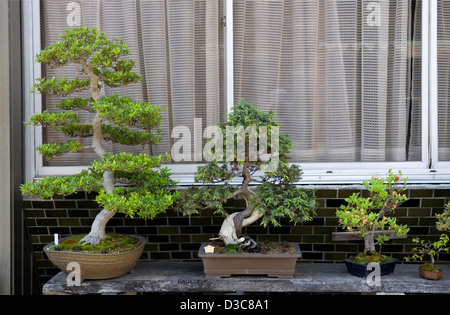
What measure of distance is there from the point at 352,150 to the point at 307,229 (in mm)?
578

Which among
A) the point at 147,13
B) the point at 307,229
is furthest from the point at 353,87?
the point at 147,13

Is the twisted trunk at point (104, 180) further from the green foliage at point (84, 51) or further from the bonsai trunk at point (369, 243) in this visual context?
the bonsai trunk at point (369, 243)

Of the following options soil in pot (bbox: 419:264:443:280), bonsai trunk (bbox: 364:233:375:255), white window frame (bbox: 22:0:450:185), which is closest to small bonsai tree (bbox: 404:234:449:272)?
soil in pot (bbox: 419:264:443:280)

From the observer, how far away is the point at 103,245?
2.99 metres

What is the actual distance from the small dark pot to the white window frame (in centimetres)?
58

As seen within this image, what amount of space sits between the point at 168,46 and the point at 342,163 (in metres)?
1.34

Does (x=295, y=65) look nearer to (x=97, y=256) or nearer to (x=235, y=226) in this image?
(x=235, y=226)

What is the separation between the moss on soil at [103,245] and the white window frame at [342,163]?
0.54 meters

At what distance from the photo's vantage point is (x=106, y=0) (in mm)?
3465

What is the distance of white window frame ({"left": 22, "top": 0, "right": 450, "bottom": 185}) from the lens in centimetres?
337

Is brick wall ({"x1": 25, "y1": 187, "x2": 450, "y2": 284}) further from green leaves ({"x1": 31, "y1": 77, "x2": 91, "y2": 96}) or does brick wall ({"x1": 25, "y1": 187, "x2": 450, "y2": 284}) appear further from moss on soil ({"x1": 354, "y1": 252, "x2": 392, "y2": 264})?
green leaves ({"x1": 31, "y1": 77, "x2": 91, "y2": 96})

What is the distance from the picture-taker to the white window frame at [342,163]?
3365mm

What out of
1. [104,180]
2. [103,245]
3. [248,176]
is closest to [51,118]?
[104,180]

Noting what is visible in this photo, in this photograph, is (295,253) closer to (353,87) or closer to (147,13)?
(353,87)
